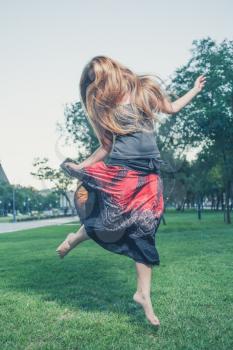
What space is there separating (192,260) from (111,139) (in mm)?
5670

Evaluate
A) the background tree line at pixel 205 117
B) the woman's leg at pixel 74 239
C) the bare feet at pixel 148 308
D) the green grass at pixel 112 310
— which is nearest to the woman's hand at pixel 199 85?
the woman's leg at pixel 74 239

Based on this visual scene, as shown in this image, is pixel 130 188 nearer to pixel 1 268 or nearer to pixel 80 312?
pixel 80 312

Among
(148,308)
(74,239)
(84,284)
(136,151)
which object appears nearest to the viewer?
(148,308)

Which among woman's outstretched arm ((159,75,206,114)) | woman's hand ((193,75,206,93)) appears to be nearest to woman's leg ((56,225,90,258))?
woman's outstretched arm ((159,75,206,114))

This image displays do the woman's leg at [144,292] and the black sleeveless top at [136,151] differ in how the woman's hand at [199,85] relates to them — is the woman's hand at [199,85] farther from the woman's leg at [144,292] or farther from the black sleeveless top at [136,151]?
the woman's leg at [144,292]

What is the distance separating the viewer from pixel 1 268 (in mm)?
9195

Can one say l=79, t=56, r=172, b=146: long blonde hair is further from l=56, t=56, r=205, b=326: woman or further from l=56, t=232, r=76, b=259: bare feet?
l=56, t=232, r=76, b=259: bare feet

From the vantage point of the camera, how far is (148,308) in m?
3.79

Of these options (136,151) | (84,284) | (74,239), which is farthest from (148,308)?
(84,284)

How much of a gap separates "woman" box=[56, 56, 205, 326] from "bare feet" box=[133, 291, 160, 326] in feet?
0.42

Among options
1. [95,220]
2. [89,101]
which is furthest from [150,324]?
[89,101]

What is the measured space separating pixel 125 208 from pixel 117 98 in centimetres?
96

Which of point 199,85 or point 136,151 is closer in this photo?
point 136,151

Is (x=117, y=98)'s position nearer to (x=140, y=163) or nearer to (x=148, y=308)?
(x=140, y=163)
